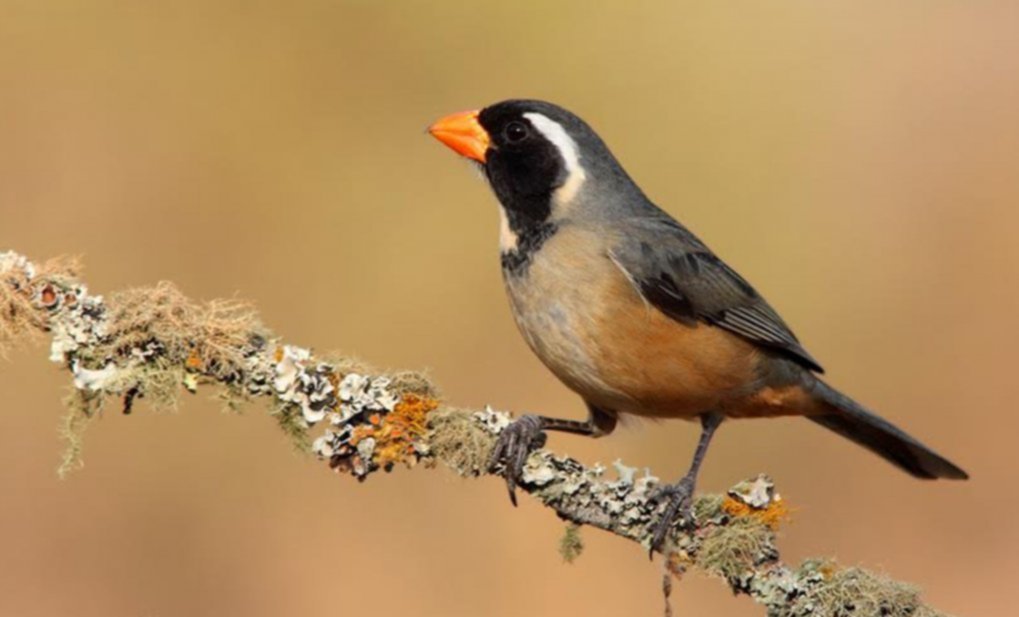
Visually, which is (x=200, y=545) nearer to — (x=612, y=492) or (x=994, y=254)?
(x=612, y=492)

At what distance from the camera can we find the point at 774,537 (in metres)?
4.54

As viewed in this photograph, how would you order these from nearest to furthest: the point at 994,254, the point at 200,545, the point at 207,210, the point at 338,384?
A: the point at 338,384, the point at 200,545, the point at 207,210, the point at 994,254

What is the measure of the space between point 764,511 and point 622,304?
128 cm

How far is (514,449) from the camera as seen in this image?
4.61 m

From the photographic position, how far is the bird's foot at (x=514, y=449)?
14.9 feet

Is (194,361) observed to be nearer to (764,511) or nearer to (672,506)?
(672,506)

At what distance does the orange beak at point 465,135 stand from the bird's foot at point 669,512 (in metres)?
1.82

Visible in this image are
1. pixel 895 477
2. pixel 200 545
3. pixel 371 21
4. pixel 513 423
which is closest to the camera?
pixel 513 423

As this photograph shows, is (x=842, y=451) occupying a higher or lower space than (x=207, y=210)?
lower

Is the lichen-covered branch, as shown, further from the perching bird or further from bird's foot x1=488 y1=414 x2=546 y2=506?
the perching bird

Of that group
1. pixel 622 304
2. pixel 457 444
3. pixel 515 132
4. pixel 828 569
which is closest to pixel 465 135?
pixel 515 132

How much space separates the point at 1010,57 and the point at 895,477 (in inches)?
138

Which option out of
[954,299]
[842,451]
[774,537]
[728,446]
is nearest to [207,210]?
[728,446]

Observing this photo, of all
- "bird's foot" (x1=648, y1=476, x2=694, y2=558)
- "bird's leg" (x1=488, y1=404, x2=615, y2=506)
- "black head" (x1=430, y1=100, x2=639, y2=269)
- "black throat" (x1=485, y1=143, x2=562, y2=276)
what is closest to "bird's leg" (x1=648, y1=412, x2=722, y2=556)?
"bird's foot" (x1=648, y1=476, x2=694, y2=558)
